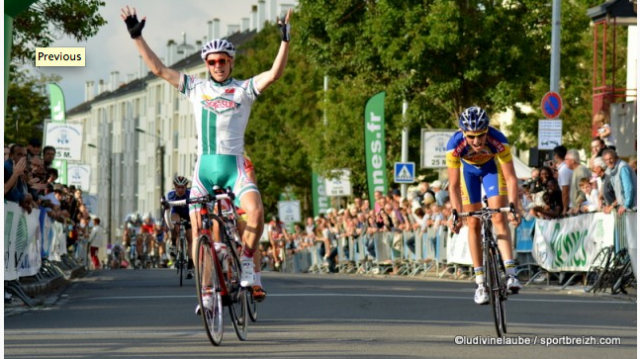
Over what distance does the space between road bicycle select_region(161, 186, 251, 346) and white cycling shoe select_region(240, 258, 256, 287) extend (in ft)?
0.13

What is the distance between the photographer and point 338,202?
Answer: 211 ft

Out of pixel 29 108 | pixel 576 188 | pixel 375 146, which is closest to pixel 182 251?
pixel 576 188

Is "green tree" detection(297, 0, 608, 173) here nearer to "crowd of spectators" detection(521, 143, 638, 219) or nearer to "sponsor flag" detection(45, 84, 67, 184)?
"sponsor flag" detection(45, 84, 67, 184)

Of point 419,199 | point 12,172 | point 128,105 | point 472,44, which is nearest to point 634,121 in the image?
point 419,199

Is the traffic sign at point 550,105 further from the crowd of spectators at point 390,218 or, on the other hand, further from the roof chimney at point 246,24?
the roof chimney at point 246,24

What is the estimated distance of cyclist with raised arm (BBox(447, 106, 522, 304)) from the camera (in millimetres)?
13297

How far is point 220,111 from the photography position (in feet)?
42.1

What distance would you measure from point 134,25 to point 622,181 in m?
8.69

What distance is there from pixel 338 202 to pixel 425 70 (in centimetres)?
2280

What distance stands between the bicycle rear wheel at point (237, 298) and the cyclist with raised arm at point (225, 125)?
85mm

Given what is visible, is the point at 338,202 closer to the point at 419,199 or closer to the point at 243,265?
the point at 419,199

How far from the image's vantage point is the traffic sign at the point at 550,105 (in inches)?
1252

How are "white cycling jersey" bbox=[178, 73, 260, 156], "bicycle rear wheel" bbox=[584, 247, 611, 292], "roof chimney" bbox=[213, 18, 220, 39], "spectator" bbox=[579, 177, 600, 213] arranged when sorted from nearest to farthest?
"white cycling jersey" bbox=[178, 73, 260, 156]
"bicycle rear wheel" bbox=[584, 247, 611, 292]
"spectator" bbox=[579, 177, 600, 213]
"roof chimney" bbox=[213, 18, 220, 39]

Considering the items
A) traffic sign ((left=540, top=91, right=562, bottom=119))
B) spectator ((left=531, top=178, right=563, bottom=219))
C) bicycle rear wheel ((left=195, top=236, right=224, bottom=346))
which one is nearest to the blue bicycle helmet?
bicycle rear wheel ((left=195, top=236, right=224, bottom=346))
